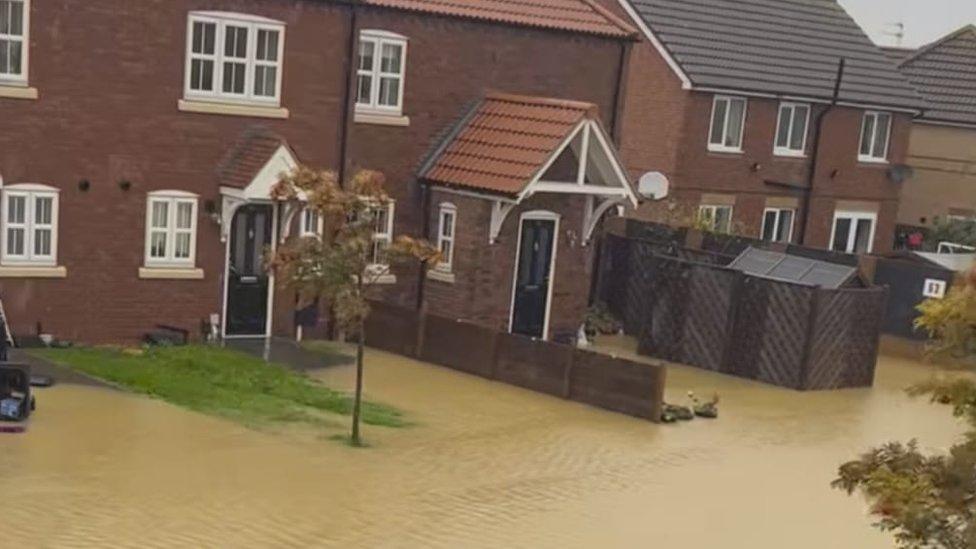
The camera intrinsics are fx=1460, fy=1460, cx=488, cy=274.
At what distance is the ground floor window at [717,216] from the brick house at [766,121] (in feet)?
0.15

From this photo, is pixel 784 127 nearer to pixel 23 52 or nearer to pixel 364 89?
pixel 364 89

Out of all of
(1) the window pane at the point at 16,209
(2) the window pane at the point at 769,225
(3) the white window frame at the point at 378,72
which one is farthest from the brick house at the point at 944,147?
(1) the window pane at the point at 16,209

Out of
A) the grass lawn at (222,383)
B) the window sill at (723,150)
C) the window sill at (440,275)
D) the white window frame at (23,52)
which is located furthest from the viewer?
the window sill at (723,150)

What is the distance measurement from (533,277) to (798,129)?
12.7 meters

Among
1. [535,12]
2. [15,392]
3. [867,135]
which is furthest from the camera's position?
[867,135]

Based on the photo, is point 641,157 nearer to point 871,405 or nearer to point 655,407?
point 871,405

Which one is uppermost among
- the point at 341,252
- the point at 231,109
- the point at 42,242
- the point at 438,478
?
the point at 231,109

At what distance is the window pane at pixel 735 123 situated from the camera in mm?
36719

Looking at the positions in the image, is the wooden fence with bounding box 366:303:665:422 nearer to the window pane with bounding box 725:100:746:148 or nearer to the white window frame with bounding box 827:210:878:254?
the window pane with bounding box 725:100:746:148

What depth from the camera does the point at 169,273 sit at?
2492 centimetres

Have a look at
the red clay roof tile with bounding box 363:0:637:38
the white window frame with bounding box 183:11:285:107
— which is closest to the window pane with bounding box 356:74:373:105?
the red clay roof tile with bounding box 363:0:637:38

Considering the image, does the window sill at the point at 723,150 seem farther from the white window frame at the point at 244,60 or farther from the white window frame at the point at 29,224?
the white window frame at the point at 29,224

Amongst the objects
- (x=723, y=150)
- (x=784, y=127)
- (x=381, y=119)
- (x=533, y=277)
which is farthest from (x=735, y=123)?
(x=381, y=119)

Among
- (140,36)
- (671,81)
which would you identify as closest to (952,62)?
(671,81)
